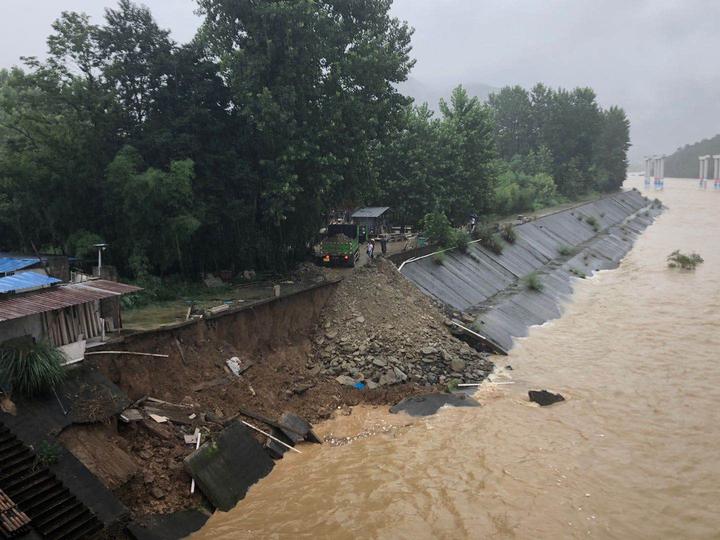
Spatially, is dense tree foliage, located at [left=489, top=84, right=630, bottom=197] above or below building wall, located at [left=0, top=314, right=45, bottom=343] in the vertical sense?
above

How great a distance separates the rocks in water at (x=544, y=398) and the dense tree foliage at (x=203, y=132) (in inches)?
509

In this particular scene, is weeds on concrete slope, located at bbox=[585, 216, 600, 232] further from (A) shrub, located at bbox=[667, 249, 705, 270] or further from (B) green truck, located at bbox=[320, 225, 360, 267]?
(B) green truck, located at bbox=[320, 225, 360, 267]

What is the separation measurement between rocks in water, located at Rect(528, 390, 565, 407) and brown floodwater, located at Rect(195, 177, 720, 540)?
31 centimetres

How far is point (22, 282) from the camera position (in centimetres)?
1490

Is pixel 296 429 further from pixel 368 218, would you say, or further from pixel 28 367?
pixel 368 218

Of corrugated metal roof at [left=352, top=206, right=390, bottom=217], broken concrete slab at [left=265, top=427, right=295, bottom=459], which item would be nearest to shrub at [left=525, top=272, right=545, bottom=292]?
corrugated metal roof at [left=352, top=206, right=390, bottom=217]

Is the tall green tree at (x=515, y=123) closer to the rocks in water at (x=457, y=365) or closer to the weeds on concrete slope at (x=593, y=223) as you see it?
the weeds on concrete slope at (x=593, y=223)

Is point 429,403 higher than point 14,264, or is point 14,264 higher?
point 14,264

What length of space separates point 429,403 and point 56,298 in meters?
12.1

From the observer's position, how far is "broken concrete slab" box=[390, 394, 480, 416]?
19.0 m

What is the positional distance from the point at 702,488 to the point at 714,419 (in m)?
4.76

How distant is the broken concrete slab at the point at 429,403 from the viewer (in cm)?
1905

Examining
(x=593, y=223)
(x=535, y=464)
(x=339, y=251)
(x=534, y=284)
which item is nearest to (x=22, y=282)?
(x=535, y=464)

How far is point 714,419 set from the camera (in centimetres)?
1850
